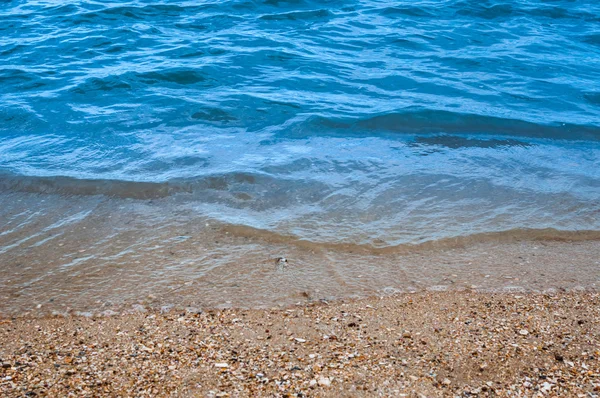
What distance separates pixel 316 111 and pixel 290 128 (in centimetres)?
79

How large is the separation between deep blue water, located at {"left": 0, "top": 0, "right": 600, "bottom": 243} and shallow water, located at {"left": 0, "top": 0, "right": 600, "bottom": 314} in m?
0.04

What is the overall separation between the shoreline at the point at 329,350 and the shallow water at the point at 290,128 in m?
0.63

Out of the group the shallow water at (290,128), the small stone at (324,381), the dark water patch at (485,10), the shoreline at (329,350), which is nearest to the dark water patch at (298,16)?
the shallow water at (290,128)

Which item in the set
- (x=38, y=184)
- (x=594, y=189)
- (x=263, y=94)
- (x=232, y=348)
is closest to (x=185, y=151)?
(x=38, y=184)

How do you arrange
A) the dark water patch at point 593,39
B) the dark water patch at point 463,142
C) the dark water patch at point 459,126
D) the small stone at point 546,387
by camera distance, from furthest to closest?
the dark water patch at point 593,39
the dark water patch at point 459,126
the dark water patch at point 463,142
the small stone at point 546,387

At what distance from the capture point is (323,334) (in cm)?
425

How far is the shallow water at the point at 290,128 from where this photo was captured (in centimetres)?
604

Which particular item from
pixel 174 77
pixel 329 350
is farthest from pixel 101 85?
pixel 329 350

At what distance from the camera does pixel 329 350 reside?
403cm

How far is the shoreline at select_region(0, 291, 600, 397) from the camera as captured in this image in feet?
11.9

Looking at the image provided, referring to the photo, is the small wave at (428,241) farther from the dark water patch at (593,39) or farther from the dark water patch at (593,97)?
the dark water patch at (593,39)

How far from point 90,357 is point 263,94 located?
23.3 ft

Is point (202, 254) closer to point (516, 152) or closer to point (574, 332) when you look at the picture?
point (574, 332)

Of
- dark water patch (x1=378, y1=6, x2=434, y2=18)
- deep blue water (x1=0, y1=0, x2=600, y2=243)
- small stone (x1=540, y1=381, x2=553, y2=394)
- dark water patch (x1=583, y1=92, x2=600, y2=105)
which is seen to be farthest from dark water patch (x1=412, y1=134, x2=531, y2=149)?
dark water patch (x1=378, y1=6, x2=434, y2=18)
